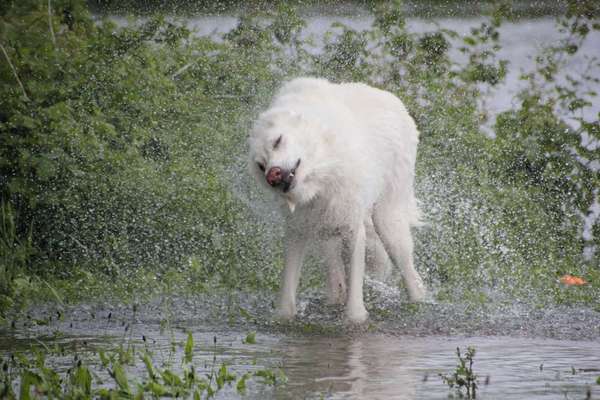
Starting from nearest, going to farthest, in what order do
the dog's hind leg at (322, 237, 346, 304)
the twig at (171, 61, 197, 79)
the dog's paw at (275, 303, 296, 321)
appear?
the dog's paw at (275, 303, 296, 321) < the dog's hind leg at (322, 237, 346, 304) < the twig at (171, 61, 197, 79)

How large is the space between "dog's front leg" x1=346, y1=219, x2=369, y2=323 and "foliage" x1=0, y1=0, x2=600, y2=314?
2.25 feet

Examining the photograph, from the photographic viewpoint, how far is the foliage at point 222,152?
7.48 m

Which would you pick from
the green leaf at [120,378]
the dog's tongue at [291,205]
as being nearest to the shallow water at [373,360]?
the green leaf at [120,378]

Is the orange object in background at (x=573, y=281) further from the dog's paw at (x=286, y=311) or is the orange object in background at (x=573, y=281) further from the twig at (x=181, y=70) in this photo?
the twig at (x=181, y=70)

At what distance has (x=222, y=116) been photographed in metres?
9.14

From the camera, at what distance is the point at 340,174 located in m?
6.16

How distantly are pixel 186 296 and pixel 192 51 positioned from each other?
344 centimetres

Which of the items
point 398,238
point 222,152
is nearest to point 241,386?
point 398,238

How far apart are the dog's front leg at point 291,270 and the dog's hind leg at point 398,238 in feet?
3.06

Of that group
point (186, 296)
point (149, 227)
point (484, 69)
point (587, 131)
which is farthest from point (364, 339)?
point (484, 69)

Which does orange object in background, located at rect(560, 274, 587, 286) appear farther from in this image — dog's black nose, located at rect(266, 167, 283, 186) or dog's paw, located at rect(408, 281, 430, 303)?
dog's black nose, located at rect(266, 167, 283, 186)

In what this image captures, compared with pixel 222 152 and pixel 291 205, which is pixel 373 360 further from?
pixel 222 152

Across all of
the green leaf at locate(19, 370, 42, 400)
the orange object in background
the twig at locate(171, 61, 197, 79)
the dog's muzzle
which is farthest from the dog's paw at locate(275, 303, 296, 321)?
the twig at locate(171, 61, 197, 79)

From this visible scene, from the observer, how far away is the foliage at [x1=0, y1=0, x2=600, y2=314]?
7484 mm
